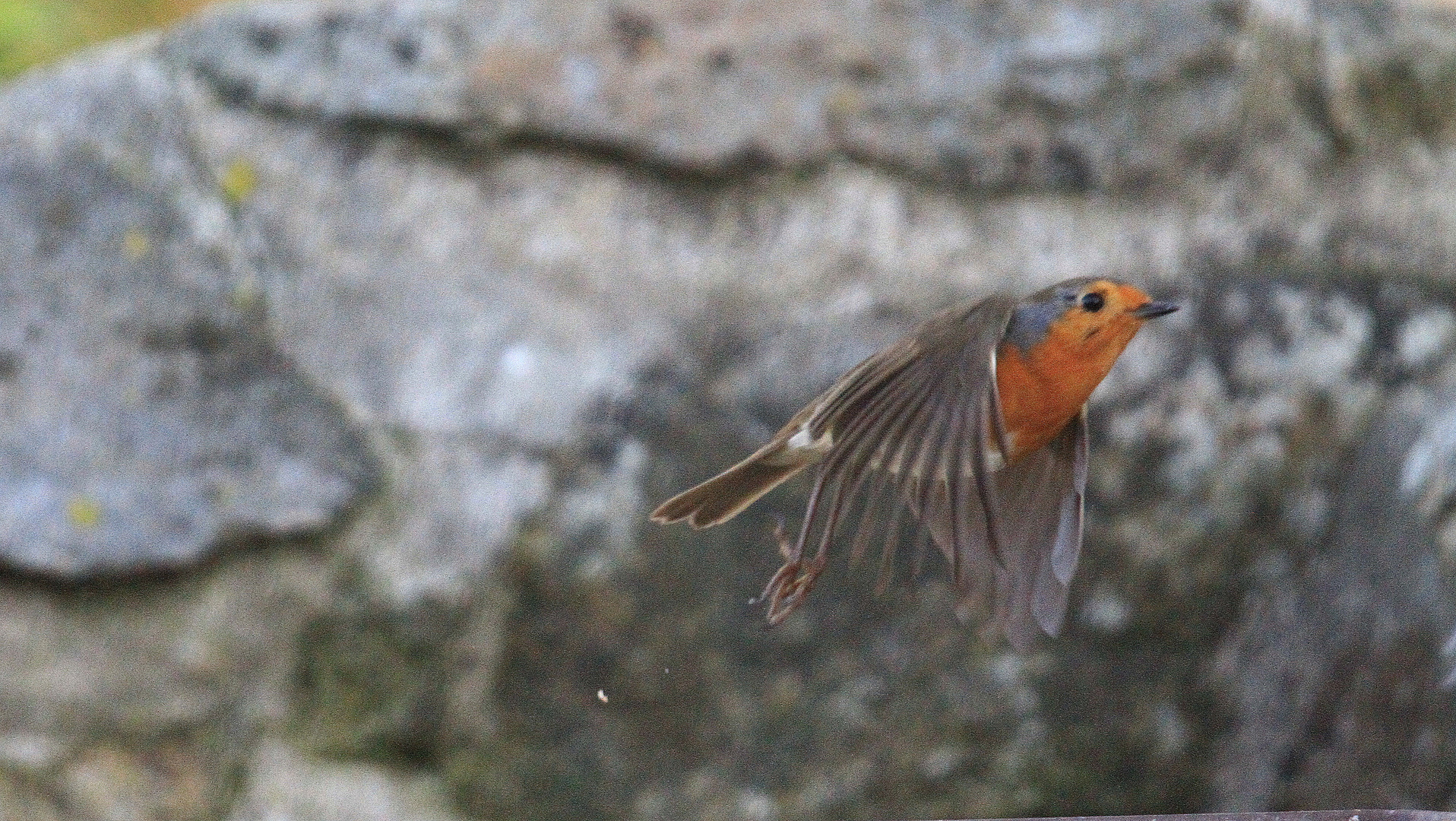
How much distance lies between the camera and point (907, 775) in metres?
2.55

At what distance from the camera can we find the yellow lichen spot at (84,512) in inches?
97.3

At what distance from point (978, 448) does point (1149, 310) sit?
33cm

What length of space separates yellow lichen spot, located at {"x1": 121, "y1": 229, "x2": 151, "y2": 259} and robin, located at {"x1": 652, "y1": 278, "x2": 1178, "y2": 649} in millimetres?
876

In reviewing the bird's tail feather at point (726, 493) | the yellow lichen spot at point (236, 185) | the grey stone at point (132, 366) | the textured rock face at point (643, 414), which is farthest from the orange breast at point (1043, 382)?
the yellow lichen spot at point (236, 185)

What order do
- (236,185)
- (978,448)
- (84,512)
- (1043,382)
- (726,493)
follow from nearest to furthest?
(978,448) → (1043,382) → (726,493) → (84,512) → (236,185)

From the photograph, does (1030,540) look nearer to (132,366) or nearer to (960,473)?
(960,473)

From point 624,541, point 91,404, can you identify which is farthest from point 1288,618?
point 91,404

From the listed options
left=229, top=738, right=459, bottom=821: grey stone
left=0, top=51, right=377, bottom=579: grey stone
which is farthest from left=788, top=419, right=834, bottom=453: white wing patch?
left=229, top=738, right=459, bottom=821: grey stone

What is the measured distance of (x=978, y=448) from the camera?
184 cm

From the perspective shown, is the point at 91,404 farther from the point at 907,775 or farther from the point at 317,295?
the point at 907,775

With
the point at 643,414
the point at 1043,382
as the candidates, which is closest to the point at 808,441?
the point at 1043,382

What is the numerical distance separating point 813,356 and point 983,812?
25.0 inches

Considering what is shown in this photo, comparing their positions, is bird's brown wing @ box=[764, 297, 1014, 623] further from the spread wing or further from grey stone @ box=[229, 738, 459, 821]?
grey stone @ box=[229, 738, 459, 821]

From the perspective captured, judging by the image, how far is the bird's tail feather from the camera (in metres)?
2.14
